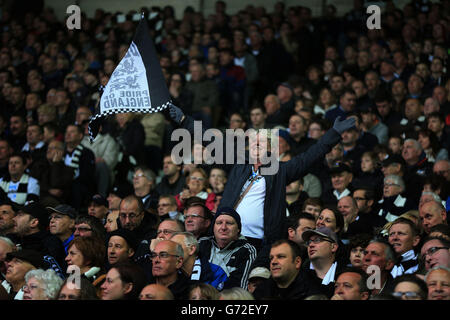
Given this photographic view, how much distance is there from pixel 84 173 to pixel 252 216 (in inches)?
153

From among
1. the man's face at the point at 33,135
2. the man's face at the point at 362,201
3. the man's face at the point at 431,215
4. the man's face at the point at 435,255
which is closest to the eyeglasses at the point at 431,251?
the man's face at the point at 435,255

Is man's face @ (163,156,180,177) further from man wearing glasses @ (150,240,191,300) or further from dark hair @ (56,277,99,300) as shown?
dark hair @ (56,277,99,300)

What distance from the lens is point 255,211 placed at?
273 inches

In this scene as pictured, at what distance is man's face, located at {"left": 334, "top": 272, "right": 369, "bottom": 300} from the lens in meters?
5.37

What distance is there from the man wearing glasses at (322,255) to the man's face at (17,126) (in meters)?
6.54

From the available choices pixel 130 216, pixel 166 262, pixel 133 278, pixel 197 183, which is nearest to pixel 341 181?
pixel 197 183

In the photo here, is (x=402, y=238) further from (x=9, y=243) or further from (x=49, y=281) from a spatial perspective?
(x=9, y=243)

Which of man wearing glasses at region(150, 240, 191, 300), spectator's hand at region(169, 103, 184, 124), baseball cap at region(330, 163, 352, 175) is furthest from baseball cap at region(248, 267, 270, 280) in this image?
baseball cap at region(330, 163, 352, 175)

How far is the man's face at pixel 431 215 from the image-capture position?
7.05m

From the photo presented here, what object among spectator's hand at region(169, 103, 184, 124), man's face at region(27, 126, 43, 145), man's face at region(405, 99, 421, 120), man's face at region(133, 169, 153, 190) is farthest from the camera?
man's face at region(27, 126, 43, 145)

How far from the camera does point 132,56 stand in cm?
743

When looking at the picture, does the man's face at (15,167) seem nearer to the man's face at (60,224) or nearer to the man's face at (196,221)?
the man's face at (60,224)

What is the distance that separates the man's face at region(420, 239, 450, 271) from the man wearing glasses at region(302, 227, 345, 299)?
69cm

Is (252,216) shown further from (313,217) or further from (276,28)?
(276,28)
